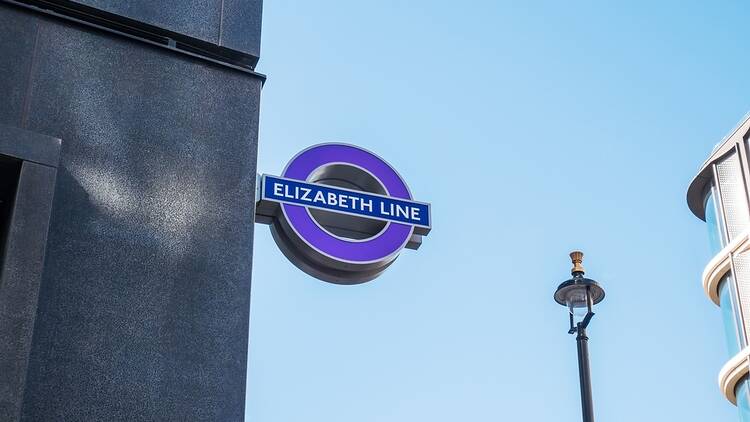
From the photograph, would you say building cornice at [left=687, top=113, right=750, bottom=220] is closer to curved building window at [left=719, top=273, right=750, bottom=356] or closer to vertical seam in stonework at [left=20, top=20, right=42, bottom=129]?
curved building window at [left=719, top=273, right=750, bottom=356]

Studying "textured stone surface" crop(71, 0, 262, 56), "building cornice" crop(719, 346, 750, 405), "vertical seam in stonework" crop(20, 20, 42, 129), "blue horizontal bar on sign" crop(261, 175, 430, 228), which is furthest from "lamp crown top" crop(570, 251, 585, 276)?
"building cornice" crop(719, 346, 750, 405)

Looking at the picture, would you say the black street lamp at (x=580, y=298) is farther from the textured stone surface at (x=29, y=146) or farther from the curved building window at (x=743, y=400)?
the curved building window at (x=743, y=400)

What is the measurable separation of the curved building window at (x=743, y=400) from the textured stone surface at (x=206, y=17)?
1031 inches

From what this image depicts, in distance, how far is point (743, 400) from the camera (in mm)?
32312

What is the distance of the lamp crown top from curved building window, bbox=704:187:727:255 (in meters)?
20.6

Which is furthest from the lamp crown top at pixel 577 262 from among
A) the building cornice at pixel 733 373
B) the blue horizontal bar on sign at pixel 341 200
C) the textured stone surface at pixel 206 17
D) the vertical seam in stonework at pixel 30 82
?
the building cornice at pixel 733 373

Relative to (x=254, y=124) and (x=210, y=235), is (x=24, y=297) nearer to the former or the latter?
(x=210, y=235)

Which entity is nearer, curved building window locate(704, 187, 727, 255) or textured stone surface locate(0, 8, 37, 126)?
textured stone surface locate(0, 8, 37, 126)

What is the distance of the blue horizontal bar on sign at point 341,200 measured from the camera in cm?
1002

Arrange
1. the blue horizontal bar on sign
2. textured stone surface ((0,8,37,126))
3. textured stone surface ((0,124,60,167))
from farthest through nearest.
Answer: the blue horizontal bar on sign
textured stone surface ((0,8,37,126))
textured stone surface ((0,124,60,167))

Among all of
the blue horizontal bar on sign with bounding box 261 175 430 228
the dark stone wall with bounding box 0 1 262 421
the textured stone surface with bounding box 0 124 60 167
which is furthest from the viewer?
the blue horizontal bar on sign with bounding box 261 175 430 228

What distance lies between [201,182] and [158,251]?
2.45ft

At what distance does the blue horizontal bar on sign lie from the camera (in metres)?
10.0

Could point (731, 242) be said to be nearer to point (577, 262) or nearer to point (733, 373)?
point (733, 373)
